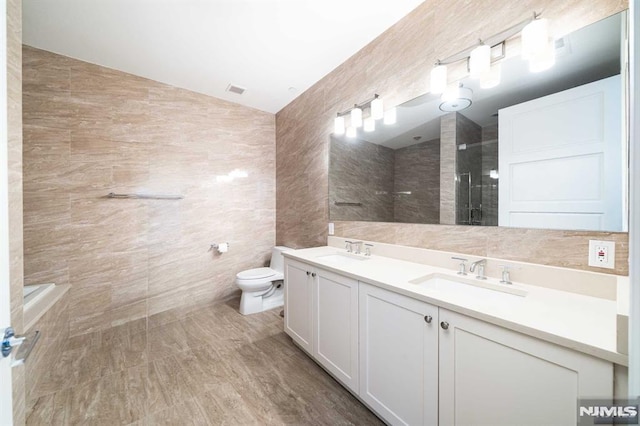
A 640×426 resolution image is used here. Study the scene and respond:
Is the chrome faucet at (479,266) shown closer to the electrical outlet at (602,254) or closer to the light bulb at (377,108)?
the electrical outlet at (602,254)

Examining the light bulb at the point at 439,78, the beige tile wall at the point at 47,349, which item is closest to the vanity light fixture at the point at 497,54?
the light bulb at the point at 439,78

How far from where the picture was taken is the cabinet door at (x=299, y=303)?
5.93ft

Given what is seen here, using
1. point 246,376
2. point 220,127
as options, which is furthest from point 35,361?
point 220,127

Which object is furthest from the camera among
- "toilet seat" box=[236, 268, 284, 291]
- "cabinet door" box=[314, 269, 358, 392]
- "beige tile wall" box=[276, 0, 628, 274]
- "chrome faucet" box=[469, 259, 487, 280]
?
"toilet seat" box=[236, 268, 284, 291]

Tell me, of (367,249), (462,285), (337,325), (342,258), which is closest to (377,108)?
(367,249)

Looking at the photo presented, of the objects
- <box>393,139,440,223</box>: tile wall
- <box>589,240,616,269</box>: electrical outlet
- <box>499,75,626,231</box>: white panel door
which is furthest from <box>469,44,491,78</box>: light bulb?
<box>589,240,616,269</box>: electrical outlet

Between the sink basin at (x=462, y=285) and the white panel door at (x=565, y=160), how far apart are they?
0.34 m

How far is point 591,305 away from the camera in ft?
3.16

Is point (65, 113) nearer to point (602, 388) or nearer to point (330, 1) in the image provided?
point (330, 1)

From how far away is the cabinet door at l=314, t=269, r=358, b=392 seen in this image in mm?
1440

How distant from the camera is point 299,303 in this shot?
1912 mm

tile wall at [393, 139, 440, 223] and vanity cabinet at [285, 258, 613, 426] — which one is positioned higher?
tile wall at [393, 139, 440, 223]

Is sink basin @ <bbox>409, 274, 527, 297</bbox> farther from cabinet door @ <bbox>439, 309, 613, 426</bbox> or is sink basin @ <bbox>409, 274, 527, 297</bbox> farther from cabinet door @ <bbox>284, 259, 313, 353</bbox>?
cabinet door @ <bbox>284, 259, 313, 353</bbox>

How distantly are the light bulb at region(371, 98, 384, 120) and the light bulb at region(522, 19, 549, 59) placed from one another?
0.92 metres
